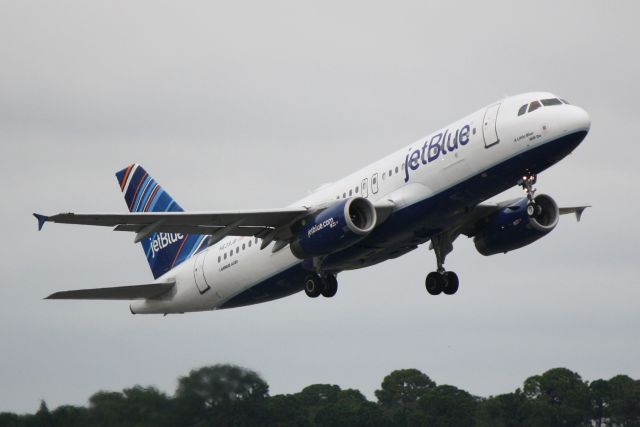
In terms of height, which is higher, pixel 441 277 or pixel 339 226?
pixel 339 226

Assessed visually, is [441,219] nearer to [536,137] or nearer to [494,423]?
[536,137]

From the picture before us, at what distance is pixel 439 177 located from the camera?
160 feet

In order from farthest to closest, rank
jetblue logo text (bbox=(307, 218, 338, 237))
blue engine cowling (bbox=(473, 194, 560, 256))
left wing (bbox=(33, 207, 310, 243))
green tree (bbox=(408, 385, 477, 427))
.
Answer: green tree (bbox=(408, 385, 477, 427)) → blue engine cowling (bbox=(473, 194, 560, 256)) → jetblue logo text (bbox=(307, 218, 338, 237)) → left wing (bbox=(33, 207, 310, 243))

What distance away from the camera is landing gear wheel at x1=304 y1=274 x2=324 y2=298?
53.3 m

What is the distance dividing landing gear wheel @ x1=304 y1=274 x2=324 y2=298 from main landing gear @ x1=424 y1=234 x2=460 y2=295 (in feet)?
14.1

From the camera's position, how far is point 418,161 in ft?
163

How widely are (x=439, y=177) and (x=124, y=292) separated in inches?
596

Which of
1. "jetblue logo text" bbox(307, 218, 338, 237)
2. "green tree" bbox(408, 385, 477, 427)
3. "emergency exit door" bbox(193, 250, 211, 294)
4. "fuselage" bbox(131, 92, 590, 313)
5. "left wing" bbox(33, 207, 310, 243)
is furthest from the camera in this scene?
"green tree" bbox(408, 385, 477, 427)

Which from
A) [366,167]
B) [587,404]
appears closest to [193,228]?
[366,167]

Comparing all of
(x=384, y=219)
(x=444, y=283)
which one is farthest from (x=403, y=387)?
(x=384, y=219)

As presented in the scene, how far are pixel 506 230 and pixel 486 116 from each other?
21.6 feet

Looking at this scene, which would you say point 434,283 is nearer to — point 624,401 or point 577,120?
point 577,120

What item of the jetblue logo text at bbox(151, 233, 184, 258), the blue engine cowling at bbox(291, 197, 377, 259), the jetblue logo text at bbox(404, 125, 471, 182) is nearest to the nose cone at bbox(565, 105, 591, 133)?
the jetblue logo text at bbox(404, 125, 471, 182)

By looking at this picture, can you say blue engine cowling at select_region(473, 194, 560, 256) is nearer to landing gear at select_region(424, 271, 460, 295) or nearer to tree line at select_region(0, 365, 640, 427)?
landing gear at select_region(424, 271, 460, 295)
